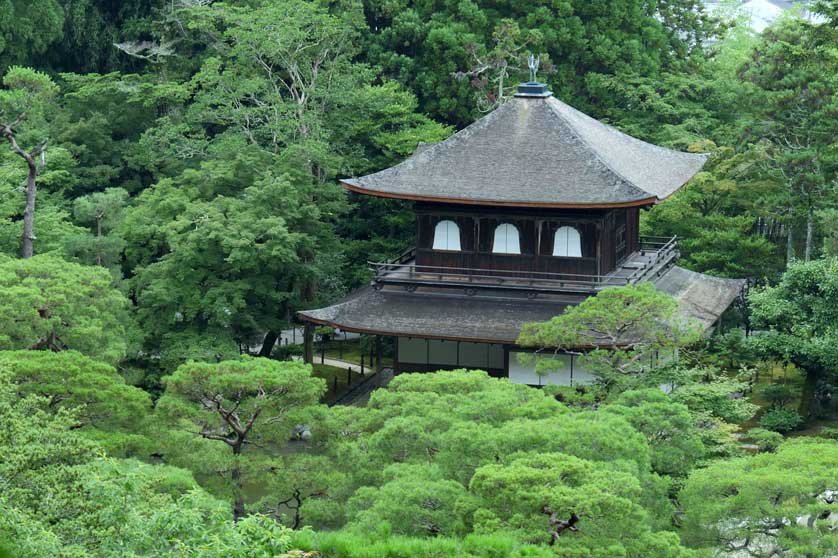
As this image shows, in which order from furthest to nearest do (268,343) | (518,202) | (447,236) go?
(268,343)
(447,236)
(518,202)

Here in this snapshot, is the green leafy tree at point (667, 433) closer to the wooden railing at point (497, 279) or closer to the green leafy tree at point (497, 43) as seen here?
the wooden railing at point (497, 279)

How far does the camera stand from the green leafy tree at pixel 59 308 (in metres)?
37.0

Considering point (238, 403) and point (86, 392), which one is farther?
point (238, 403)

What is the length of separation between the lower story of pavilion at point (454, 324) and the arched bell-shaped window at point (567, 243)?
135 cm

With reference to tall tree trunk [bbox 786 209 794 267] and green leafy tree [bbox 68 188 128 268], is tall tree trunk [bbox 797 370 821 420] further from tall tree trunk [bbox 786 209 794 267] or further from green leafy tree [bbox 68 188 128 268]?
green leafy tree [bbox 68 188 128 268]

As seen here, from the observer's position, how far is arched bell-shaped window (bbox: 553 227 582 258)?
4312cm

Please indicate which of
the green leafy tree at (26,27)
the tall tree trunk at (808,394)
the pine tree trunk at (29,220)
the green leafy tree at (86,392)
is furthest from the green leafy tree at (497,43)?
the green leafy tree at (86,392)

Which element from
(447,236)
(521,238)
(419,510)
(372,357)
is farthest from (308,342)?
(419,510)

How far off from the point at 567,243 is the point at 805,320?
6729 millimetres

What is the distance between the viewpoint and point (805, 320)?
41.7 metres

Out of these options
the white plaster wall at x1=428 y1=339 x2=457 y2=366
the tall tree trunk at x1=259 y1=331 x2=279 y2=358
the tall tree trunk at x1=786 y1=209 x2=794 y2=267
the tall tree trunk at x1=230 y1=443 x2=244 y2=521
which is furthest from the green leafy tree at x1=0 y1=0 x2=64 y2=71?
the tall tree trunk at x1=230 y1=443 x2=244 y2=521

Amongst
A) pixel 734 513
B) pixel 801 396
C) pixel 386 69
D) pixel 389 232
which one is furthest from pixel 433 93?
pixel 734 513

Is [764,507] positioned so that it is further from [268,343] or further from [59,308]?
[268,343]

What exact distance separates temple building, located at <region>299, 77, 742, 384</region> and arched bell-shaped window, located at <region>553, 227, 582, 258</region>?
0.03 meters
